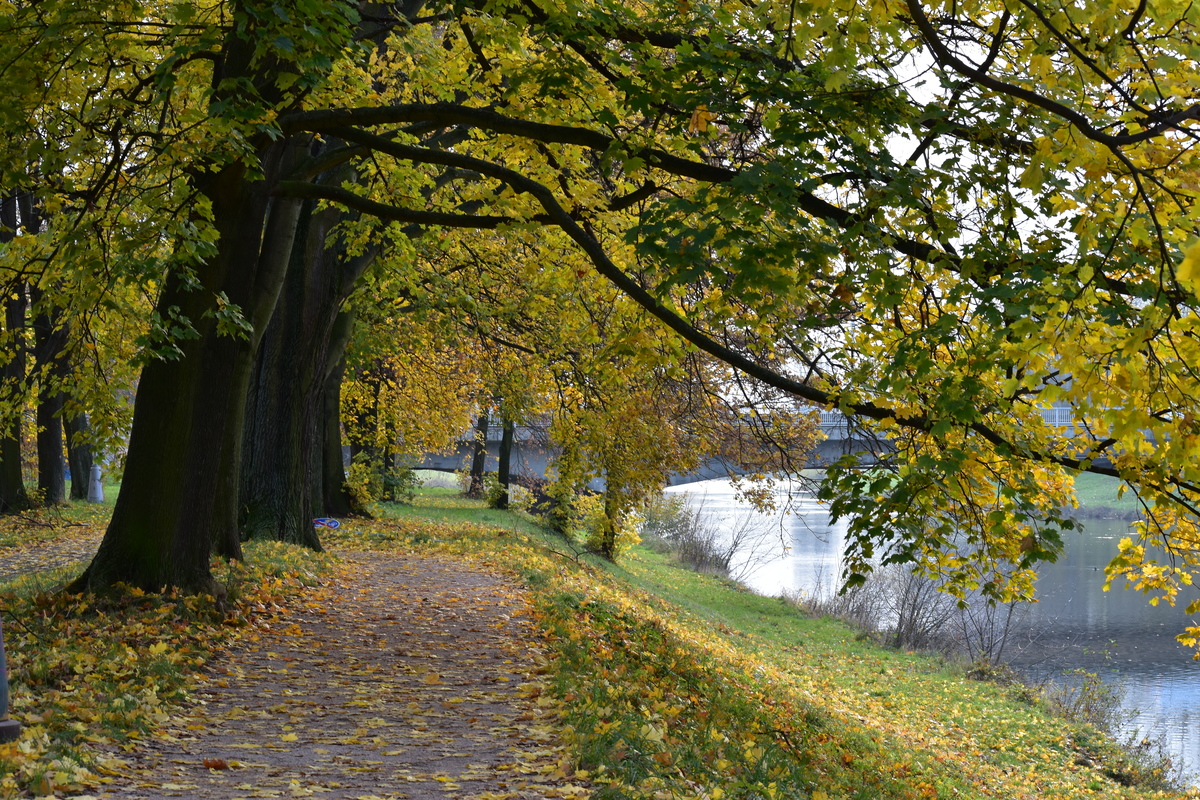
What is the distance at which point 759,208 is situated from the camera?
17.9ft

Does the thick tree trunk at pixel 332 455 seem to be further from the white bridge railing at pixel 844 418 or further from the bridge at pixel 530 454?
the white bridge railing at pixel 844 418

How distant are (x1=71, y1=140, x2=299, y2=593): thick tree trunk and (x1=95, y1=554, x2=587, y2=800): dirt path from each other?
42.7 inches

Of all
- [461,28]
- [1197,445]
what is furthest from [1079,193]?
[461,28]

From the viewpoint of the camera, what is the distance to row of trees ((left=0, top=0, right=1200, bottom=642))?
4.84 meters

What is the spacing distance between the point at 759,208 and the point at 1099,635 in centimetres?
2017

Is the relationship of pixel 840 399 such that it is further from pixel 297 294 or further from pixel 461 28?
pixel 297 294

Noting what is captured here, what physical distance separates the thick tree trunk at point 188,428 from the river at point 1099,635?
5989mm

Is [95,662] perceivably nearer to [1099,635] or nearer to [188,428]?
[188,428]

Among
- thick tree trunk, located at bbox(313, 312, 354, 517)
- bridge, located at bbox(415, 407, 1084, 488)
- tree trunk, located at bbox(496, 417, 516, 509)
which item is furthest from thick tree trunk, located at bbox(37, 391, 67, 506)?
tree trunk, located at bbox(496, 417, 516, 509)

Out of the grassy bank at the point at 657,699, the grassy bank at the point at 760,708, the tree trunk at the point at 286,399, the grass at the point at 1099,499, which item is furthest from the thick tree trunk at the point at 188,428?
the grass at the point at 1099,499

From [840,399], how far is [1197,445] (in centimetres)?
299

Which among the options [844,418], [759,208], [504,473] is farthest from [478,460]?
[759,208]

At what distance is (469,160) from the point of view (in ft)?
23.7

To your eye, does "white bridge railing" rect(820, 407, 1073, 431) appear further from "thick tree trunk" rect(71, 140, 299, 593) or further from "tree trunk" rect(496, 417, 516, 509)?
"tree trunk" rect(496, 417, 516, 509)
